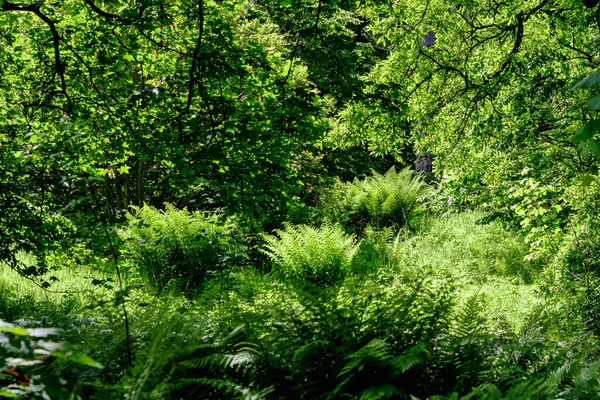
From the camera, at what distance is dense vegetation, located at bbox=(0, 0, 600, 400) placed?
2.50m

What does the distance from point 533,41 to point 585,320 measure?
3.16m

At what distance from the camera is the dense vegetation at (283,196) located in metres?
2.50

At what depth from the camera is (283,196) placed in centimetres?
457

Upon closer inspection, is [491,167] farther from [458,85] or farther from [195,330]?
[195,330]

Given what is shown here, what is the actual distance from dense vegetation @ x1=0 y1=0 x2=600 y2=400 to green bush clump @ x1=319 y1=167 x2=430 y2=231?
346 cm

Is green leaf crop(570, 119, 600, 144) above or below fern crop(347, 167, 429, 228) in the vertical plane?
above

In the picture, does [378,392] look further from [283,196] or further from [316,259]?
[316,259]

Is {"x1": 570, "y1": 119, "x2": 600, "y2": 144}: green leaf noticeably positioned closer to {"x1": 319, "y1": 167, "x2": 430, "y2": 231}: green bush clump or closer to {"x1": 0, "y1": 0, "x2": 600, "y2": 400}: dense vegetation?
{"x1": 0, "y1": 0, "x2": 600, "y2": 400}: dense vegetation

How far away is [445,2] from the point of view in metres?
5.72

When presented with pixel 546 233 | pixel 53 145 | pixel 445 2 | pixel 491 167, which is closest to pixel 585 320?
pixel 546 233

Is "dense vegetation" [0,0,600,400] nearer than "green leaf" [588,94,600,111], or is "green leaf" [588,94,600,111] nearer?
"green leaf" [588,94,600,111]

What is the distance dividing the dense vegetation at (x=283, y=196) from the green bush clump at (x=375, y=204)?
3.46m

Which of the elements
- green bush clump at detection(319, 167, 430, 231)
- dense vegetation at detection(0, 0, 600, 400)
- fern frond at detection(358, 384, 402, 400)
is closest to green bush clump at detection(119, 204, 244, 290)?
dense vegetation at detection(0, 0, 600, 400)

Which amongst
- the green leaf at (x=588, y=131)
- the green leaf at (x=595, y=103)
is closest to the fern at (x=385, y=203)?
the green leaf at (x=588, y=131)
